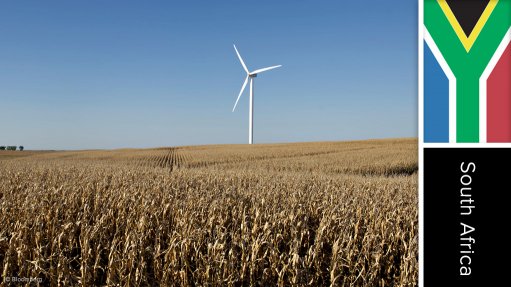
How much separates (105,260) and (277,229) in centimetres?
241

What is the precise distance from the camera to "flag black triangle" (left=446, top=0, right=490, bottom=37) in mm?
2154

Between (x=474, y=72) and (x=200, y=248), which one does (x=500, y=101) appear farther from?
(x=200, y=248)

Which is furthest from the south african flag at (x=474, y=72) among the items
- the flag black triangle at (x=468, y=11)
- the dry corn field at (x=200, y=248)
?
the dry corn field at (x=200, y=248)

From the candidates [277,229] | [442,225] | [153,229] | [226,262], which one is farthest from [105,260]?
[442,225]

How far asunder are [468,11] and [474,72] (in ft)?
1.30

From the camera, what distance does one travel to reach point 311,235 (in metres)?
5.60

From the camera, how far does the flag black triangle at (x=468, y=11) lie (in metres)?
2.15

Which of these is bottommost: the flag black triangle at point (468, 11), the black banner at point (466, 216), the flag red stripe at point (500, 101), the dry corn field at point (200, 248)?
the dry corn field at point (200, 248)

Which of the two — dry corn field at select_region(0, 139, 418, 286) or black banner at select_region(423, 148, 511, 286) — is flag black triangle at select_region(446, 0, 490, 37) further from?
dry corn field at select_region(0, 139, 418, 286)

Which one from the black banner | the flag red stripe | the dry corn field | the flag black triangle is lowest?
the dry corn field

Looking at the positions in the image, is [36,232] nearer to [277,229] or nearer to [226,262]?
[226,262]

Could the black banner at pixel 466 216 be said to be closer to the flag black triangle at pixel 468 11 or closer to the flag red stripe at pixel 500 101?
the flag red stripe at pixel 500 101

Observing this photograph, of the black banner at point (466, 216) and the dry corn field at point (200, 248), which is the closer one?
the black banner at point (466, 216)

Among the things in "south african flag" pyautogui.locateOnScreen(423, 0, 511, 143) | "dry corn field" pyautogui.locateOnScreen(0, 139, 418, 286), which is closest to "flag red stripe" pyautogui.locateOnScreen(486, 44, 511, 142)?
"south african flag" pyautogui.locateOnScreen(423, 0, 511, 143)
